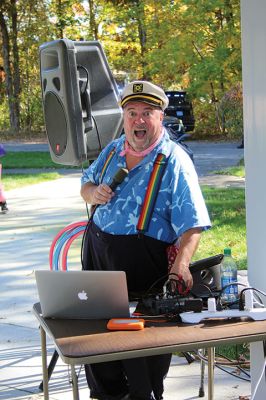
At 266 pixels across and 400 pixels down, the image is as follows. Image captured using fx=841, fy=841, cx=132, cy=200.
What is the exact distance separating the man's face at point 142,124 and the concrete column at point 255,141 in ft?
1.32

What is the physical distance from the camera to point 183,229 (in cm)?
370

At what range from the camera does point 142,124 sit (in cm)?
373

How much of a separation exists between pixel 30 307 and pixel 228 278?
342 centimetres

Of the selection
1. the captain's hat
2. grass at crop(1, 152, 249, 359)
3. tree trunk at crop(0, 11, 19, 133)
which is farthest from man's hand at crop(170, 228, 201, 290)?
tree trunk at crop(0, 11, 19, 133)

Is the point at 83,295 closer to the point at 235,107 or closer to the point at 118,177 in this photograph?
the point at 118,177

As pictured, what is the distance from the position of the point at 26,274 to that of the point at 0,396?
338 cm

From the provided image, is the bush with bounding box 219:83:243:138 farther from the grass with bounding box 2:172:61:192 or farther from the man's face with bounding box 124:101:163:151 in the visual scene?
the man's face with bounding box 124:101:163:151

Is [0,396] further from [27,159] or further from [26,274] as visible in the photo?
[27,159]

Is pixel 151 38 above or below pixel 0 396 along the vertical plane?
above

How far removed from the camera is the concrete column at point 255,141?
3590 mm

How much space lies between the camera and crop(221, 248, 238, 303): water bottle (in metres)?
3.53

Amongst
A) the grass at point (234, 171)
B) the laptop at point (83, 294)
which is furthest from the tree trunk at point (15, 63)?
the laptop at point (83, 294)

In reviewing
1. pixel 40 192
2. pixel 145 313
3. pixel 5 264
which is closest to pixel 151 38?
pixel 40 192

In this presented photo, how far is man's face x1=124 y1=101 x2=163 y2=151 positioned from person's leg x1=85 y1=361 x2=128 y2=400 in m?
1.00
